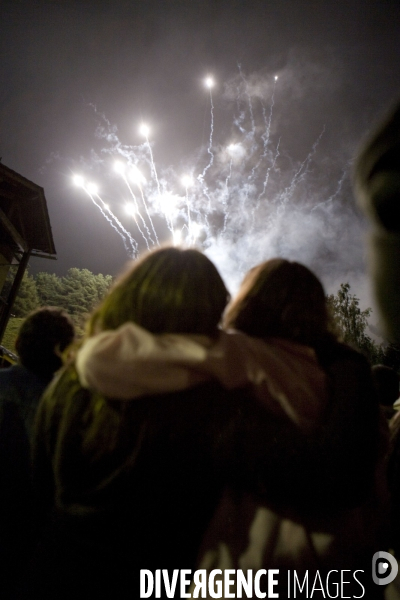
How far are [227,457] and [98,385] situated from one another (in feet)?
1.82

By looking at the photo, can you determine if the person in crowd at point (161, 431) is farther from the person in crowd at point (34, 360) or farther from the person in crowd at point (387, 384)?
the person in crowd at point (387, 384)

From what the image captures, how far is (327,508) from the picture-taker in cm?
101

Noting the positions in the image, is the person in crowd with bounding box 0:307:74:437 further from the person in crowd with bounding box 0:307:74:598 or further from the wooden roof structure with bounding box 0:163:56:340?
the wooden roof structure with bounding box 0:163:56:340

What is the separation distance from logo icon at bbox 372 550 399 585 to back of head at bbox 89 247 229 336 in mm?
1196

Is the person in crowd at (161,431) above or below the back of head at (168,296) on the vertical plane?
below

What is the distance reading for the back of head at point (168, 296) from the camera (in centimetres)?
112

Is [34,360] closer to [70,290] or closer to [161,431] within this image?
[161,431]

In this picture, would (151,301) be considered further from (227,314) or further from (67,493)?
(67,493)

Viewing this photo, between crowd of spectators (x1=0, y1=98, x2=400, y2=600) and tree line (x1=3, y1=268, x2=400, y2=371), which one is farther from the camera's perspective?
tree line (x1=3, y1=268, x2=400, y2=371)

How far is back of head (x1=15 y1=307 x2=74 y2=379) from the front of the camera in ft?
7.06

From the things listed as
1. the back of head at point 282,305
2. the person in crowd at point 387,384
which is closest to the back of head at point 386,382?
the person in crowd at point 387,384

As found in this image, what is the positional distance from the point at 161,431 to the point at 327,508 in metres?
0.69

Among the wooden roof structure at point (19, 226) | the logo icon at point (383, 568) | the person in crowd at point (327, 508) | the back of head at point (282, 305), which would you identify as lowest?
the logo icon at point (383, 568)

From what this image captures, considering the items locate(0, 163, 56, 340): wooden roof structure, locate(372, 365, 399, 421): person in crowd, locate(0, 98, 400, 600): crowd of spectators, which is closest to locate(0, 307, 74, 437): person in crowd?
locate(0, 98, 400, 600): crowd of spectators
